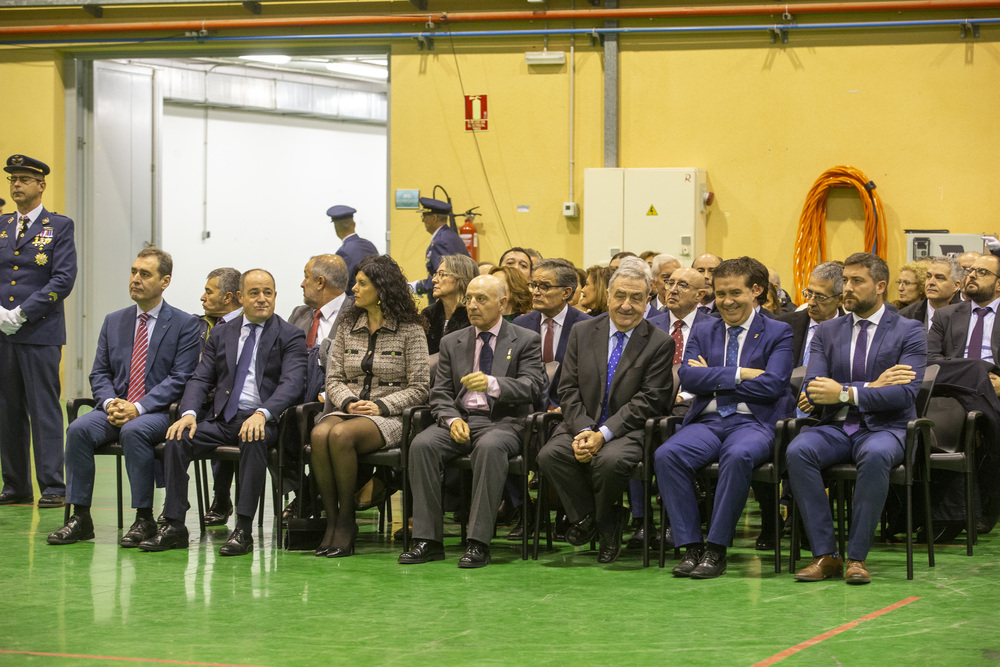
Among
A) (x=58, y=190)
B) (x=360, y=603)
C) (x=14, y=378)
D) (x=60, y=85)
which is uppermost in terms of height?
(x=60, y=85)

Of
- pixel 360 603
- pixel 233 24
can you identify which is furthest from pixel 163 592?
pixel 233 24

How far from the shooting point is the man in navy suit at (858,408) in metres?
4.53

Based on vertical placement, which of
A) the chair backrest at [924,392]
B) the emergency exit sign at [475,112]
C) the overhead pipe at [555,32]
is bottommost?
the chair backrest at [924,392]

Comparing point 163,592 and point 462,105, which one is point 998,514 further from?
point 462,105

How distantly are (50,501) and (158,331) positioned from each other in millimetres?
1348

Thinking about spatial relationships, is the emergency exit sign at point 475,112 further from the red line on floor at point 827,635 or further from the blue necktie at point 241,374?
the red line on floor at point 827,635

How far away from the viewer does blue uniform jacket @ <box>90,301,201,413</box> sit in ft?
18.6

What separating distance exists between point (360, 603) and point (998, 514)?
3.13 m

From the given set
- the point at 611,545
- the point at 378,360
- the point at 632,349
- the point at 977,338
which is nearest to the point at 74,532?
the point at 378,360

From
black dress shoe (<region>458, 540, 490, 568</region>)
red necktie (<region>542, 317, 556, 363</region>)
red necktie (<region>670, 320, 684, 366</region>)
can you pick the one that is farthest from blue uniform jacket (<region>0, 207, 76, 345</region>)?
red necktie (<region>670, 320, 684, 366</region>)

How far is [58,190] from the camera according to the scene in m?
11.0

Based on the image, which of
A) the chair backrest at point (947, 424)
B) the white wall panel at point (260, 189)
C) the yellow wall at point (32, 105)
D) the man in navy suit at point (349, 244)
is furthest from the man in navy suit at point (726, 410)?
the white wall panel at point (260, 189)

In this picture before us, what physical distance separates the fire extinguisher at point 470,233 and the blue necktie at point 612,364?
461 cm

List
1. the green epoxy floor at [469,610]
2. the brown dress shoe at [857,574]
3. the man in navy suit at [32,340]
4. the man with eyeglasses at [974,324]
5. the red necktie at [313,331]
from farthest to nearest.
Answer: the man in navy suit at [32,340] → the red necktie at [313,331] → the man with eyeglasses at [974,324] → the brown dress shoe at [857,574] → the green epoxy floor at [469,610]
